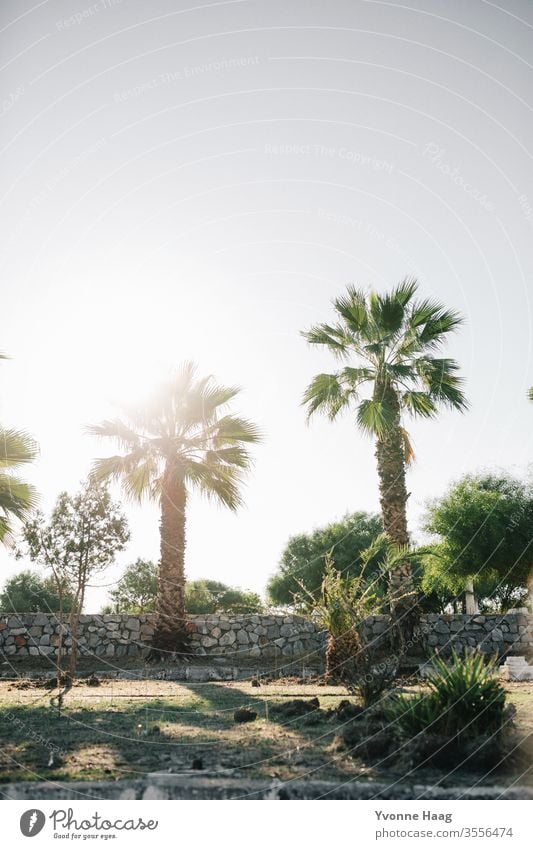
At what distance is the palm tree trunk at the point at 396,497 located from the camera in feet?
35.8

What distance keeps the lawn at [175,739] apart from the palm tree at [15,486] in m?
3.57

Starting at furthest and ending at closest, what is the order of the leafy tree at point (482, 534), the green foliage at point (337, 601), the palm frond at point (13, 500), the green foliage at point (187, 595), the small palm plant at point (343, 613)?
the green foliage at point (187, 595) → the leafy tree at point (482, 534) → the palm frond at point (13, 500) → the green foliage at point (337, 601) → the small palm plant at point (343, 613)

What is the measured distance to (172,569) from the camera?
11.7 meters

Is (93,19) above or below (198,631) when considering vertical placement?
above

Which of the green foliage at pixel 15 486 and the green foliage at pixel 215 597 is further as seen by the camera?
the green foliage at pixel 215 597

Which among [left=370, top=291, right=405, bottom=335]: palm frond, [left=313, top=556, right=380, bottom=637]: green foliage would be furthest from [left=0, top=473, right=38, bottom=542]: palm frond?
[left=370, top=291, right=405, bottom=335]: palm frond

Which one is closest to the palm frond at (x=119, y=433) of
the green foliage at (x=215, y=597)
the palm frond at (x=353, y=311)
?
the palm frond at (x=353, y=311)

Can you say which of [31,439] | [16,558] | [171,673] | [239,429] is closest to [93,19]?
[31,439]

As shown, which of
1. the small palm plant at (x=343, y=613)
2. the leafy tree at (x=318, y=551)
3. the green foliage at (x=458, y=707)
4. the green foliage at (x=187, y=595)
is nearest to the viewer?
the green foliage at (x=458, y=707)

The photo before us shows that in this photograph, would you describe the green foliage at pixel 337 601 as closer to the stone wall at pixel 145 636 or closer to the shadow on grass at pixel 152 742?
the shadow on grass at pixel 152 742

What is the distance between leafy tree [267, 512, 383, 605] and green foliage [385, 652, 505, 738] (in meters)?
20.6

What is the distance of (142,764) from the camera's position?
342cm
